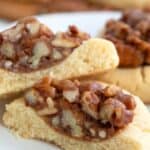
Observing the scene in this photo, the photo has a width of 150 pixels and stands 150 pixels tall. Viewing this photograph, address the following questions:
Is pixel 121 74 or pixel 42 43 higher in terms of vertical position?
pixel 42 43

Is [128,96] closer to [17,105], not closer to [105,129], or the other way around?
[105,129]

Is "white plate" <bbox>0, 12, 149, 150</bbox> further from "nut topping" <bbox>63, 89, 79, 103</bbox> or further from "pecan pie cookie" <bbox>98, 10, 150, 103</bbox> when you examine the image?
"nut topping" <bbox>63, 89, 79, 103</bbox>

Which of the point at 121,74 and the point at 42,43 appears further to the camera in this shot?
the point at 121,74

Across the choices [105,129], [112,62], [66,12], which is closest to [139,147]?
[105,129]

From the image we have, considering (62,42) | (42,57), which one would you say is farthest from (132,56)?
(42,57)

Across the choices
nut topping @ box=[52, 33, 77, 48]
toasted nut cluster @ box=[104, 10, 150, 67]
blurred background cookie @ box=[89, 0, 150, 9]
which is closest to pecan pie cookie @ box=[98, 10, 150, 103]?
toasted nut cluster @ box=[104, 10, 150, 67]

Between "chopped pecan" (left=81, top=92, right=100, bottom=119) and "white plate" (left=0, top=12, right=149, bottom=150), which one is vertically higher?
"white plate" (left=0, top=12, right=149, bottom=150)

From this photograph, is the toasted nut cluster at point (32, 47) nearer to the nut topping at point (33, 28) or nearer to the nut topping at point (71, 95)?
the nut topping at point (33, 28)

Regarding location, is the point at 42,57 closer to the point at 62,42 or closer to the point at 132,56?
the point at 62,42
